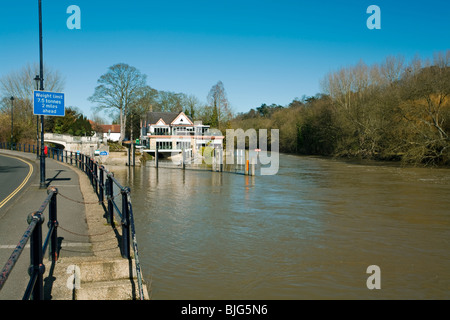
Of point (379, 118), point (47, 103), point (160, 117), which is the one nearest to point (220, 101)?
point (160, 117)

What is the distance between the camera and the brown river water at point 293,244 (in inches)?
287

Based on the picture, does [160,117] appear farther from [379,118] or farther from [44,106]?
[44,106]

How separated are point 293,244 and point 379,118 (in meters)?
38.6

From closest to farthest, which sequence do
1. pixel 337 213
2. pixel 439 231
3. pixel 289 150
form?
pixel 439 231
pixel 337 213
pixel 289 150

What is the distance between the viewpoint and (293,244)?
403 inches

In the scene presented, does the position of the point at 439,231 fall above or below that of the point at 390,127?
below

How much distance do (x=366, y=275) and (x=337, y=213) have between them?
6847 mm

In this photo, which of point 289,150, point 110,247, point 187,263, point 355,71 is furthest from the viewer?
point 289,150

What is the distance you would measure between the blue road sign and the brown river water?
4918 millimetres

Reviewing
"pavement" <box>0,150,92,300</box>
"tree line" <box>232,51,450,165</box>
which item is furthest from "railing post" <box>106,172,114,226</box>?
"tree line" <box>232,51,450,165</box>
